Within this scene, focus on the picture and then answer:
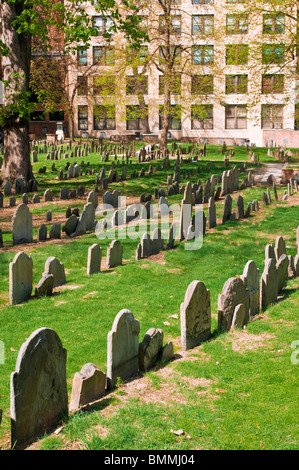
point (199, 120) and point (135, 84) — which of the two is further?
point (199, 120)

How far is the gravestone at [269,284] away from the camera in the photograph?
8.13 meters

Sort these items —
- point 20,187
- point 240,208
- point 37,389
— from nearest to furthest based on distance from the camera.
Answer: point 37,389 < point 240,208 < point 20,187

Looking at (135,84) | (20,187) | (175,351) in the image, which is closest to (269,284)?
(175,351)

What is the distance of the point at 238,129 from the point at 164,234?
4132cm

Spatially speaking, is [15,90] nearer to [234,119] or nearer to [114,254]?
[114,254]

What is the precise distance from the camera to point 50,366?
16.5 feet

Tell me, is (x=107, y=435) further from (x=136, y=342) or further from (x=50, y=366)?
(x=136, y=342)

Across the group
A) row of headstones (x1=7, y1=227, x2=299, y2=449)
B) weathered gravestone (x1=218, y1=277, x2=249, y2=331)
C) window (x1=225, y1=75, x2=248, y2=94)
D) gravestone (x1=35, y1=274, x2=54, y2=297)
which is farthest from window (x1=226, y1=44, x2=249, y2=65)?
weathered gravestone (x1=218, y1=277, x2=249, y2=331)

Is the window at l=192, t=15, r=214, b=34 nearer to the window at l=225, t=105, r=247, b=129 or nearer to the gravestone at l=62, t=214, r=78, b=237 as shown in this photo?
the window at l=225, t=105, r=247, b=129

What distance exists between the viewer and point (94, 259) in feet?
33.0

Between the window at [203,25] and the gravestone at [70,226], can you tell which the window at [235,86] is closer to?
the window at [203,25]

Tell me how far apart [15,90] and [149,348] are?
13.7 metres

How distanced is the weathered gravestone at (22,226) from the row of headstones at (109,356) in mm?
5856

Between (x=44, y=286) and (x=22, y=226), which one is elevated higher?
(x=22, y=226)
